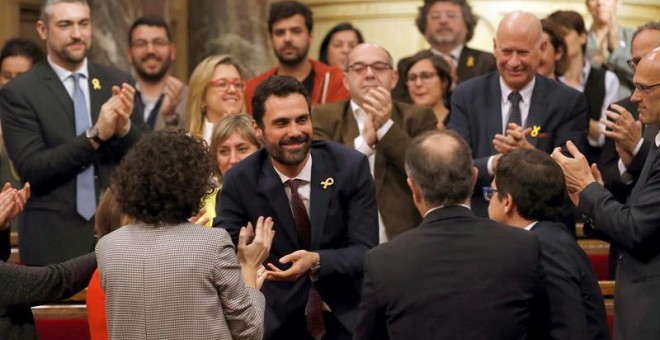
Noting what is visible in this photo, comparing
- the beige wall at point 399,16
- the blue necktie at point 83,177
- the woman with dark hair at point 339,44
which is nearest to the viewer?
the blue necktie at point 83,177

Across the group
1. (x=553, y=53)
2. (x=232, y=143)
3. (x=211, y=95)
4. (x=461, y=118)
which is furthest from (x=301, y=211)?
(x=553, y=53)

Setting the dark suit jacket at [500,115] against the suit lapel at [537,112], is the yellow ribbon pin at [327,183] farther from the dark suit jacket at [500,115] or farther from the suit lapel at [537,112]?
the suit lapel at [537,112]

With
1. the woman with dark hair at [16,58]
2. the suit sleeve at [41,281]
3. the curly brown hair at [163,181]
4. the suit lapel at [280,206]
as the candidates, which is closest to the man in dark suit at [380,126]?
the suit lapel at [280,206]

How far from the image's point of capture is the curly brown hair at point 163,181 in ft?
12.9

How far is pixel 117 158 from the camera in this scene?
637 centimetres

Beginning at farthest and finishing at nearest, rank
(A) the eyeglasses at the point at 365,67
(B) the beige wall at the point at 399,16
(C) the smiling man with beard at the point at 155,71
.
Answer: (B) the beige wall at the point at 399,16, (C) the smiling man with beard at the point at 155,71, (A) the eyeglasses at the point at 365,67

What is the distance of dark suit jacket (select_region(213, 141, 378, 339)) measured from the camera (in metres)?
4.75

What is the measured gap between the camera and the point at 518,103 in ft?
20.1

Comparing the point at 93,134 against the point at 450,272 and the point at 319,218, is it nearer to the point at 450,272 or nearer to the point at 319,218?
the point at 319,218

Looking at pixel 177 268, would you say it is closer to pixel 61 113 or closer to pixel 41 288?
pixel 41 288

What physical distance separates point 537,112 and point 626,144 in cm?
47

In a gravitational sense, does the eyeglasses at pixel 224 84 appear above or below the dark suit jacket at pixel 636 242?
above

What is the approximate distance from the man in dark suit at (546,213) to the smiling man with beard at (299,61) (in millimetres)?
2866

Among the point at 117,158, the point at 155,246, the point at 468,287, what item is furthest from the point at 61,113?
the point at 468,287
